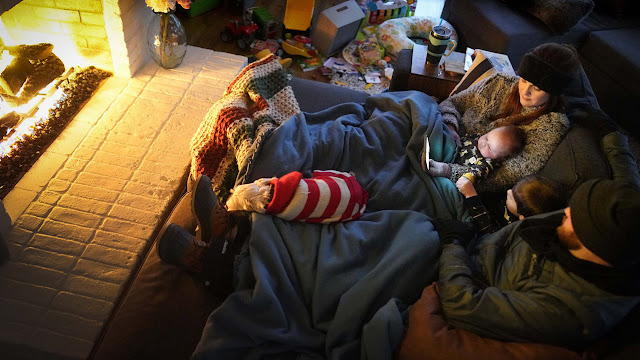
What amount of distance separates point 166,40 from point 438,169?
1687mm

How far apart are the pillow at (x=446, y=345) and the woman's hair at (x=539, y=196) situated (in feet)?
1.64

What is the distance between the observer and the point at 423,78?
242 centimetres

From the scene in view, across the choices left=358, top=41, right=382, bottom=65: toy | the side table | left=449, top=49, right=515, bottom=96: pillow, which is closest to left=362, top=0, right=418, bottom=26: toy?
left=358, top=41, right=382, bottom=65: toy

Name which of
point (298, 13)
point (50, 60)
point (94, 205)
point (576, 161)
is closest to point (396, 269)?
point (576, 161)

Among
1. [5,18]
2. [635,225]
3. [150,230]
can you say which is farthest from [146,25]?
[635,225]

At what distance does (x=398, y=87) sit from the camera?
2.51 meters

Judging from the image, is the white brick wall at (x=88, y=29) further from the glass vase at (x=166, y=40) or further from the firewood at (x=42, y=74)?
the firewood at (x=42, y=74)

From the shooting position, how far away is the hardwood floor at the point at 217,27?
3318mm

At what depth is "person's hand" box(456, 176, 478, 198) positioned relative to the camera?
1806mm

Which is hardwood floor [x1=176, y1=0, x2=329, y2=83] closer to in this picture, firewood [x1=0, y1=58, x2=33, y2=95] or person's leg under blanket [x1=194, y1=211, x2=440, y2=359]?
firewood [x1=0, y1=58, x2=33, y2=95]

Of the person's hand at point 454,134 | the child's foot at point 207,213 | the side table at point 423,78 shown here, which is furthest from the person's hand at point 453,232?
the side table at point 423,78

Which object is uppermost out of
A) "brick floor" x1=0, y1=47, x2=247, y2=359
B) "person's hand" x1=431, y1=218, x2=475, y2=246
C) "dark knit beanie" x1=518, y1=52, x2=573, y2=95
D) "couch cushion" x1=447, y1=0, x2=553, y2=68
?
"dark knit beanie" x1=518, y1=52, x2=573, y2=95

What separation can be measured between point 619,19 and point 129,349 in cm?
385

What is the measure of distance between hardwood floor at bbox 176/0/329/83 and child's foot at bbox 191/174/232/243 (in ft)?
5.75
